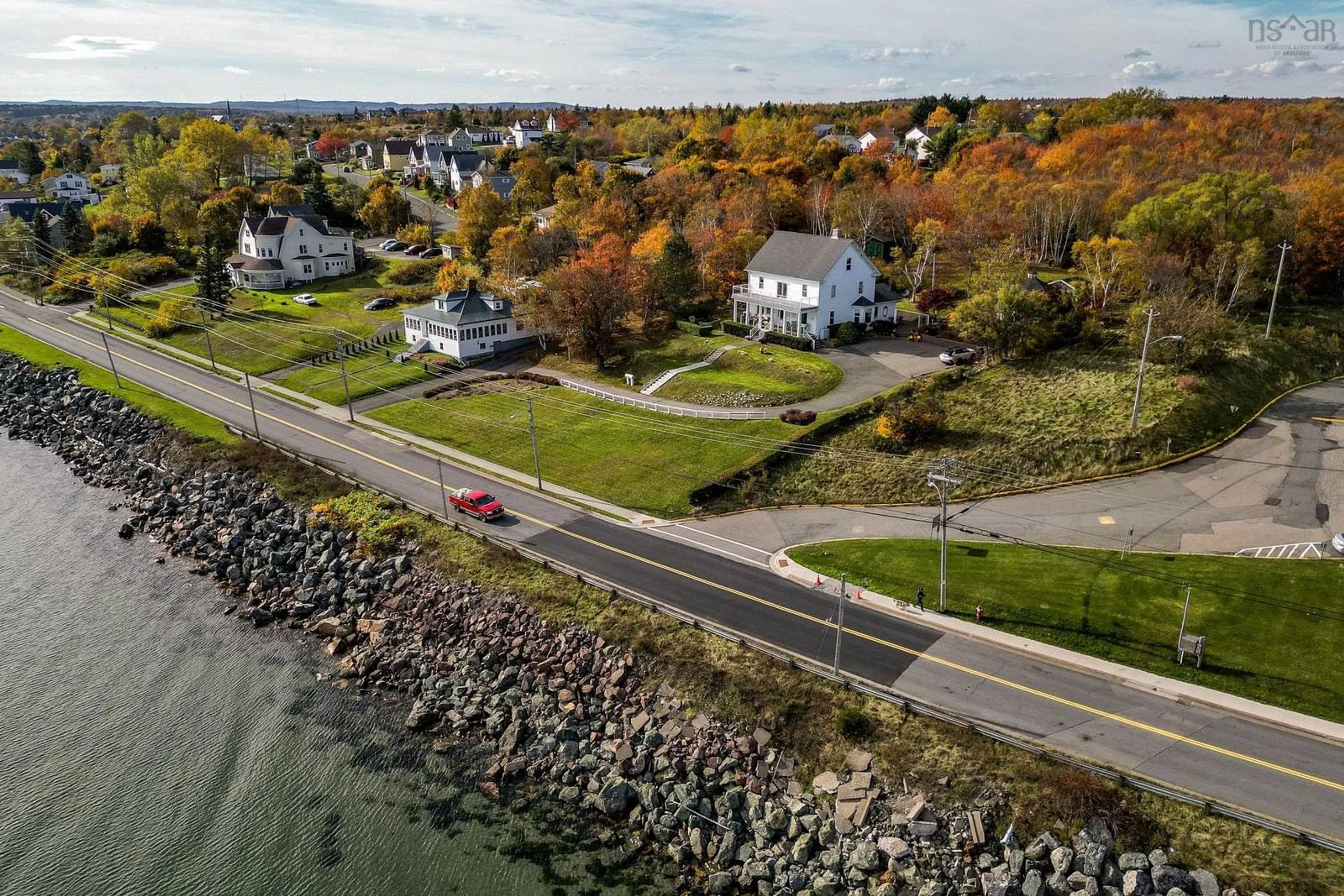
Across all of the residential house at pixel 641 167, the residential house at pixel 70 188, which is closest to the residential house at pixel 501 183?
the residential house at pixel 641 167

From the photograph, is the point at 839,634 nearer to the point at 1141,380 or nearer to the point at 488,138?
the point at 1141,380

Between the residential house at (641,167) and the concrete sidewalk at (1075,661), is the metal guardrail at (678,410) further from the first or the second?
the residential house at (641,167)

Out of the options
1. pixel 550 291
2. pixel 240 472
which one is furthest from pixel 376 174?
pixel 240 472

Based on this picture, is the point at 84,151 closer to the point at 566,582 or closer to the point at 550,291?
the point at 550,291

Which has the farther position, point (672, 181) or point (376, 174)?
point (376, 174)

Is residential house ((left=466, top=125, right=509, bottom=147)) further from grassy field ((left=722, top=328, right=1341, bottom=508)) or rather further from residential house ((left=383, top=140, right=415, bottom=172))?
grassy field ((left=722, top=328, right=1341, bottom=508))

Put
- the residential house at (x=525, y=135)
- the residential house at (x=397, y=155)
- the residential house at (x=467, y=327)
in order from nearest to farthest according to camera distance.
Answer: the residential house at (x=467, y=327), the residential house at (x=397, y=155), the residential house at (x=525, y=135)

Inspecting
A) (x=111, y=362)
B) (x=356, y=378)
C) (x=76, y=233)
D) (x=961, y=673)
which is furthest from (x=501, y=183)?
(x=961, y=673)

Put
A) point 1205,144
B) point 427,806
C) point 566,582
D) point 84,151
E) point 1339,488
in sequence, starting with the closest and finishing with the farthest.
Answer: point 427,806 < point 566,582 < point 1339,488 < point 1205,144 < point 84,151
